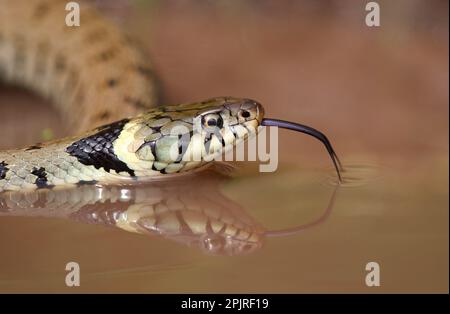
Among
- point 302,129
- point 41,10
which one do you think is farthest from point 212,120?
point 41,10

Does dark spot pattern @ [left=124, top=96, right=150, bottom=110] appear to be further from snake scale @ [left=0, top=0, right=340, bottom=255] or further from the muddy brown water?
the muddy brown water

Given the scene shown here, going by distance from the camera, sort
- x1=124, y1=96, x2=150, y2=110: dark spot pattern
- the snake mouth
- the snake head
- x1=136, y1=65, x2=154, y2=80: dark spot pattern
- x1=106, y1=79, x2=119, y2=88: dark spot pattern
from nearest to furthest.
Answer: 1. the snake head
2. the snake mouth
3. x1=124, y1=96, x2=150, y2=110: dark spot pattern
4. x1=106, y1=79, x2=119, y2=88: dark spot pattern
5. x1=136, y1=65, x2=154, y2=80: dark spot pattern

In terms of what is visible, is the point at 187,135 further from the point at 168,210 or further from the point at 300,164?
the point at 300,164

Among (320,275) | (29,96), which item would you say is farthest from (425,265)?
(29,96)

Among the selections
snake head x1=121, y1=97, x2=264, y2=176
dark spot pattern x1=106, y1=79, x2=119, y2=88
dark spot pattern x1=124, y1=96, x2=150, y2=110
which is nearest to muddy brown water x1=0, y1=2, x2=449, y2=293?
snake head x1=121, y1=97, x2=264, y2=176

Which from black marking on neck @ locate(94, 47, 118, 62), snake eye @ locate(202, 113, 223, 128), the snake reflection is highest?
black marking on neck @ locate(94, 47, 118, 62)
